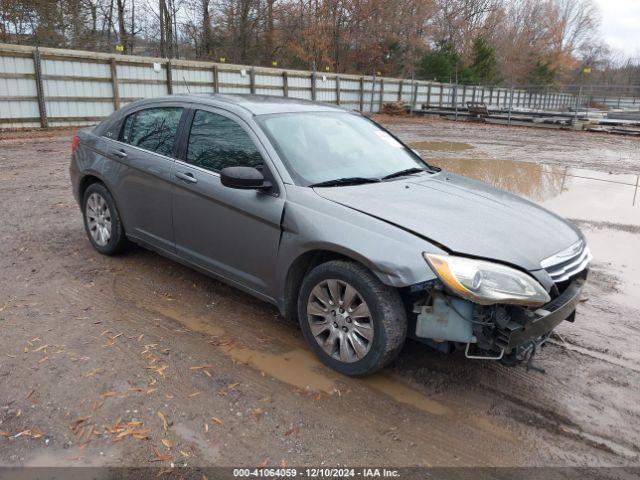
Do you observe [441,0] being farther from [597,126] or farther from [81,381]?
[81,381]

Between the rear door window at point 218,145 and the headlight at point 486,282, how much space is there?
153 centimetres

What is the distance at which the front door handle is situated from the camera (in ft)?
12.9

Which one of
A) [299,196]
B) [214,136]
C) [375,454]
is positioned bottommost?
[375,454]

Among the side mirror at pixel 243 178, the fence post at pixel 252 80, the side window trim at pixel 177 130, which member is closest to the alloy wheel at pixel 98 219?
the side window trim at pixel 177 130

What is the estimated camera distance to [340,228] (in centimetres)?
307

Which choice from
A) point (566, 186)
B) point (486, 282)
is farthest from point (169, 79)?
point (486, 282)

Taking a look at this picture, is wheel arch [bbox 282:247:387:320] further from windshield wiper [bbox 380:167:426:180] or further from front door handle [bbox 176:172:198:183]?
front door handle [bbox 176:172:198:183]

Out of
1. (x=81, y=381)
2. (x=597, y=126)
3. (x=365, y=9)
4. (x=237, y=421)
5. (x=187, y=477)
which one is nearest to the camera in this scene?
(x=187, y=477)

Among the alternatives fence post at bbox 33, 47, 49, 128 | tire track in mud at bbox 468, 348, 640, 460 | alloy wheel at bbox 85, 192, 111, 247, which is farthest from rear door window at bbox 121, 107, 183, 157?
fence post at bbox 33, 47, 49, 128

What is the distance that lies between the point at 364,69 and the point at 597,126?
69.0 feet

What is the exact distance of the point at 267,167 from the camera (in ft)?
11.6

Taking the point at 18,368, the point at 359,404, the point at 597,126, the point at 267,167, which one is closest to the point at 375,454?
the point at 359,404

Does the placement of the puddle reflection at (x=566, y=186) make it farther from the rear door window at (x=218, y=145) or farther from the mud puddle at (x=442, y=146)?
the rear door window at (x=218, y=145)

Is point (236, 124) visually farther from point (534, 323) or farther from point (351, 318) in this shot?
point (534, 323)
